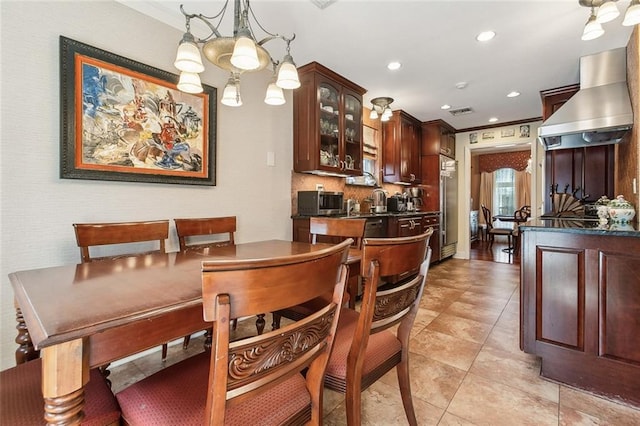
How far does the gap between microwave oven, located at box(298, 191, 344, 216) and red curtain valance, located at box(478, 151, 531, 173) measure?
24.2 feet

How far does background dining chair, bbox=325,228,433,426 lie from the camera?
96 cm

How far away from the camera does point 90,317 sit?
0.72 metres

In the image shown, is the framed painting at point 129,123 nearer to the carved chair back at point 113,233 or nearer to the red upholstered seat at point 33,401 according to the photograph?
the carved chair back at point 113,233

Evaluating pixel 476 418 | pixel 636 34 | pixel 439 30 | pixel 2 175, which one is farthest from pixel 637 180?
pixel 2 175

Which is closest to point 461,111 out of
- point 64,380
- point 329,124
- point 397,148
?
point 397,148

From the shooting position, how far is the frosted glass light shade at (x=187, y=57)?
127 cm

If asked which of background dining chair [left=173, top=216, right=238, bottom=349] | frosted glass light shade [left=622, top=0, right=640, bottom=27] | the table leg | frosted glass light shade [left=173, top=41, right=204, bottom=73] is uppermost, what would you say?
frosted glass light shade [left=622, top=0, right=640, bottom=27]

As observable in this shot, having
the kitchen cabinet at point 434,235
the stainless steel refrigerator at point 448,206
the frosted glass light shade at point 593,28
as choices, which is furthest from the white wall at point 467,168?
the frosted glass light shade at point 593,28

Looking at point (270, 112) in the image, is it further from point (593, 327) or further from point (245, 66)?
point (593, 327)

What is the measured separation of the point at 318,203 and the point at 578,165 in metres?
3.32

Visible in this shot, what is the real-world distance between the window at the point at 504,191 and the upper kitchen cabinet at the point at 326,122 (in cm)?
719

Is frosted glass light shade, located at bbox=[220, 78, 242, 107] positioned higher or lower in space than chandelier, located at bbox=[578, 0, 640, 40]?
lower

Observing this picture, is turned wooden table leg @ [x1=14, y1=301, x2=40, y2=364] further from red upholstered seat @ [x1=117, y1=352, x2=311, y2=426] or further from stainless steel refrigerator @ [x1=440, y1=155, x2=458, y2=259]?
stainless steel refrigerator @ [x1=440, y1=155, x2=458, y2=259]

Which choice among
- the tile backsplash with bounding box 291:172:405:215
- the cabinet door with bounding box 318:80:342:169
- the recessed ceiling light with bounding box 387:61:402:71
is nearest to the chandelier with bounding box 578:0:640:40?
the recessed ceiling light with bounding box 387:61:402:71
